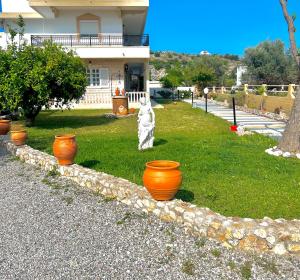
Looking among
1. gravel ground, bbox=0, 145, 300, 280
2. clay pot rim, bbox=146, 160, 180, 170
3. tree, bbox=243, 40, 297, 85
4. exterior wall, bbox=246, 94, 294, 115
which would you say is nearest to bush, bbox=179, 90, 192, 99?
tree, bbox=243, 40, 297, 85

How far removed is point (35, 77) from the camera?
1261cm

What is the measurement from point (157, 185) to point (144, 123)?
4.19m

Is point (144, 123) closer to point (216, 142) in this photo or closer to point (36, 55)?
point (216, 142)

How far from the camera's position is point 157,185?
4.71 metres

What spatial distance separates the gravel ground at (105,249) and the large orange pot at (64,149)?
136 centimetres

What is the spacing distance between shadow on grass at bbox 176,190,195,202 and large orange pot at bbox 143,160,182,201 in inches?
24.2

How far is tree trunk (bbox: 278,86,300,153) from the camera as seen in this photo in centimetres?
835

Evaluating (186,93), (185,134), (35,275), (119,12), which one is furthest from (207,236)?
(186,93)

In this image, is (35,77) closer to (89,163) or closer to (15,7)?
(89,163)

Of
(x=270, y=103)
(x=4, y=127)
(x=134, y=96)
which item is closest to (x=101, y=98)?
(x=134, y=96)

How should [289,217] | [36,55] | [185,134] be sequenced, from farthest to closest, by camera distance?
[36,55]
[185,134]
[289,217]

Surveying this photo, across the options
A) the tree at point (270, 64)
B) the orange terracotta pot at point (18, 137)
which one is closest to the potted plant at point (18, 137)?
the orange terracotta pot at point (18, 137)

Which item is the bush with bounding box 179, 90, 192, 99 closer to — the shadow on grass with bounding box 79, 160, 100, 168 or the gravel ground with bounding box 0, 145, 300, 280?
the shadow on grass with bounding box 79, 160, 100, 168

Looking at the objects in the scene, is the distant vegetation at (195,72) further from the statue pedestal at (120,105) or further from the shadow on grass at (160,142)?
the shadow on grass at (160,142)
